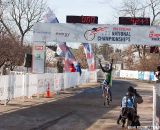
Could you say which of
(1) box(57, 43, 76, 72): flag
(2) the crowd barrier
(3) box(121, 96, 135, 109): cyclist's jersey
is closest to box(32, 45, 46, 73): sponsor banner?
(2) the crowd barrier

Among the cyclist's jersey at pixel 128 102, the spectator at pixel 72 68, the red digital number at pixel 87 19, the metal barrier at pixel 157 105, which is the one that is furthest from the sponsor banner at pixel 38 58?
the metal barrier at pixel 157 105

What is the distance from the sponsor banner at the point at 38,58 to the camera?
117 feet

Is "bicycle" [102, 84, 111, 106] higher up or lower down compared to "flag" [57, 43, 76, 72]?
lower down

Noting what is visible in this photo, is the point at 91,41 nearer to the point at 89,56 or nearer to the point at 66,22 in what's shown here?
the point at 66,22

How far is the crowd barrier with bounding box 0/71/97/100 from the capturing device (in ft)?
75.9

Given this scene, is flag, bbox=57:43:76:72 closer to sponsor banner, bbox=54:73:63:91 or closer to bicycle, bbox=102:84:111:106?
sponsor banner, bbox=54:73:63:91

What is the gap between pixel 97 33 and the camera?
116ft

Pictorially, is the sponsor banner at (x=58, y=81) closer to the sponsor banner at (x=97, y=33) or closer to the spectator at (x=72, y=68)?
the sponsor banner at (x=97, y=33)

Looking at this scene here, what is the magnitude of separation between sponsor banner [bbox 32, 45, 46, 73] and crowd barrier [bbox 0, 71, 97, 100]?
1221 millimetres

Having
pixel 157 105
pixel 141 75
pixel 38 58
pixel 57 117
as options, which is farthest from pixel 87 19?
pixel 141 75

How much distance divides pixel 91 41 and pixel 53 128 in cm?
2006

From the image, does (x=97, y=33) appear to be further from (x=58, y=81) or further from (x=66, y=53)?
(x=66, y=53)

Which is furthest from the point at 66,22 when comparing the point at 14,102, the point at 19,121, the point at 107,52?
the point at 107,52

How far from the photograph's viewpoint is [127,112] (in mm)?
16109
